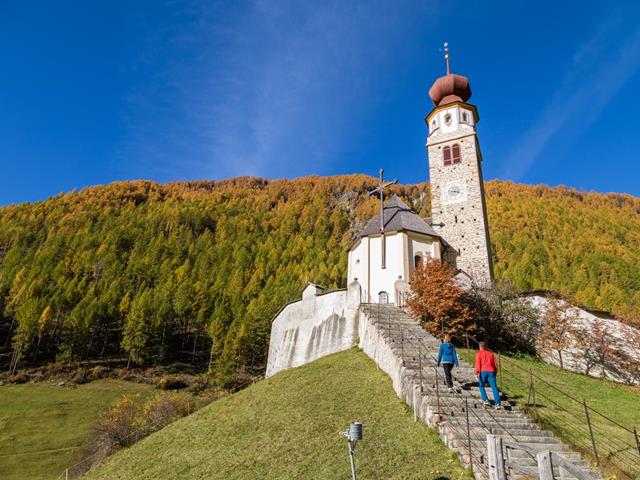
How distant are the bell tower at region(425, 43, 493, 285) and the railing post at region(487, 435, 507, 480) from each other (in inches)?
961

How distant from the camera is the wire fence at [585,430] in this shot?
9.59 meters

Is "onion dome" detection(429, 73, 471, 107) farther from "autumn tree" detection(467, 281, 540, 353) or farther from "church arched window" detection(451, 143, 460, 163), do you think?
"autumn tree" detection(467, 281, 540, 353)

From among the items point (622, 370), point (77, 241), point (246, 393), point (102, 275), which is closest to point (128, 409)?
point (246, 393)

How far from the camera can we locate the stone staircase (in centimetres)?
873

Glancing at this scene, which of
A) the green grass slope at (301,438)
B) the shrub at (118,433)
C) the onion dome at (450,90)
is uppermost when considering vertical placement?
the onion dome at (450,90)

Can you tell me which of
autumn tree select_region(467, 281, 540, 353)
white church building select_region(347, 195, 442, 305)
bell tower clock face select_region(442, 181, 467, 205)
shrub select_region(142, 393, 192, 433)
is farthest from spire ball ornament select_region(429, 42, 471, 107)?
shrub select_region(142, 393, 192, 433)

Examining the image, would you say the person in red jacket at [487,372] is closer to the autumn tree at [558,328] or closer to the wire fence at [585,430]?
the wire fence at [585,430]

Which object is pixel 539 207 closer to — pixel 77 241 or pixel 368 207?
pixel 368 207

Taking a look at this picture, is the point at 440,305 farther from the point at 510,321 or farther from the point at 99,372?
the point at 99,372

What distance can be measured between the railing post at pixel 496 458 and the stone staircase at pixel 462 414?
234mm

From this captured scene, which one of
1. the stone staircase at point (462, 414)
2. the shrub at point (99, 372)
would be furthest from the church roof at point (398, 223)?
the shrub at point (99, 372)

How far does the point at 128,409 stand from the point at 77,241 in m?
100

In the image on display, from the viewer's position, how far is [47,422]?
38.8m

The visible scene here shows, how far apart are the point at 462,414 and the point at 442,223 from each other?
23696 mm
